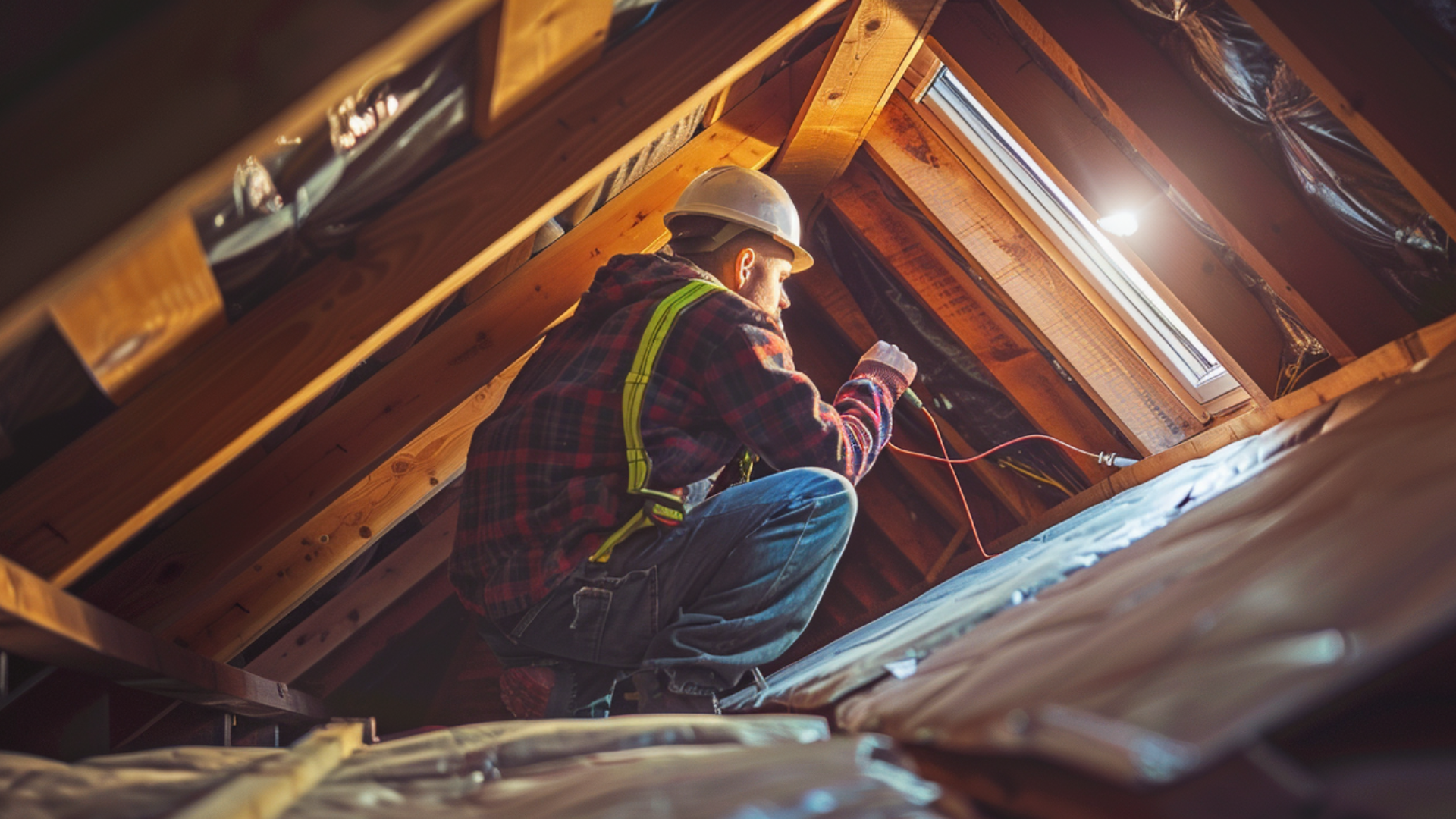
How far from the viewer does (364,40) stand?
2.80 feet

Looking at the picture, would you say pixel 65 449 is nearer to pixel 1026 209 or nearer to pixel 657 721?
pixel 657 721

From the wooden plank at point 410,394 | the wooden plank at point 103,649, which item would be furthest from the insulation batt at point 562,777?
the wooden plank at point 410,394

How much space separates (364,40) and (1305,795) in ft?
3.19

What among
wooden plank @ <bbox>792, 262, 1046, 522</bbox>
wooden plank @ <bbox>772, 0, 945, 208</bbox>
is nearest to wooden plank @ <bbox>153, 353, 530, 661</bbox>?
wooden plank @ <bbox>772, 0, 945, 208</bbox>

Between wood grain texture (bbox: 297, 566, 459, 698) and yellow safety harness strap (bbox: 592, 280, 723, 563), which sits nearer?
yellow safety harness strap (bbox: 592, 280, 723, 563)

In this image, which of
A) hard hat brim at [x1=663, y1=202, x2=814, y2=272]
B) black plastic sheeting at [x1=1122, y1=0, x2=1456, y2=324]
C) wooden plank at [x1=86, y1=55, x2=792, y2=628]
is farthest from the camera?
hard hat brim at [x1=663, y1=202, x2=814, y2=272]

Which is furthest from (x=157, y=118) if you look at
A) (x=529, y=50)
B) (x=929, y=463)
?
(x=929, y=463)

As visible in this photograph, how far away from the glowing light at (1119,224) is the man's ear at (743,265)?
873 millimetres

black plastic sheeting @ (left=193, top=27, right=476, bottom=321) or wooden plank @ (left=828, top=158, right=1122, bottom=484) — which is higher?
black plastic sheeting @ (left=193, top=27, right=476, bottom=321)

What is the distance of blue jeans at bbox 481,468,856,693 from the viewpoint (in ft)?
6.14

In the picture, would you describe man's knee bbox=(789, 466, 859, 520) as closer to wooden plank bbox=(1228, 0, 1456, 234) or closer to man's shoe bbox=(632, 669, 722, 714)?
man's shoe bbox=(632, 669, 722, 714)

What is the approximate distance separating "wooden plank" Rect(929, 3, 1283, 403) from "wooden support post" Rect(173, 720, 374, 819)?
6.51 feet

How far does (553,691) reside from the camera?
76.4 inches

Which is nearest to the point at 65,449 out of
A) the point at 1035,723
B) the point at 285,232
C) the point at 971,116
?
the point at 285,232
